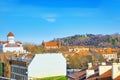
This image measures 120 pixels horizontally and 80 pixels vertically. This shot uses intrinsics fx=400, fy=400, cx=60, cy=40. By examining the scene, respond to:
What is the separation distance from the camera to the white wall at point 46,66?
58750 millimetres

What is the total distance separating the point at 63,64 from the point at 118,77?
3842 cm

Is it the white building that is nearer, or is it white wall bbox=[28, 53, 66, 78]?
white wall bbox=[28, 53, 66, 78]

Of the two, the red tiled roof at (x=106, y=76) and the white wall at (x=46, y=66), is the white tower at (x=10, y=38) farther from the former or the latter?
the red tiled roof at (x=106, y=76)

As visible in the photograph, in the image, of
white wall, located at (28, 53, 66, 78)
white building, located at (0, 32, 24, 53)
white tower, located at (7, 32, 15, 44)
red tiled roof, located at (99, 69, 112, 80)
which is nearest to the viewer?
red tiled roof, located at (99, 69, 112, 80)

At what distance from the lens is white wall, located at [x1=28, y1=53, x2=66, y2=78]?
5875 centimetres

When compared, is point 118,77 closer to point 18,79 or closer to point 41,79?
point 41,79

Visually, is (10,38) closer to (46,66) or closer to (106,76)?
(46,66)

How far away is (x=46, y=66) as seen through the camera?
5925 centimetres

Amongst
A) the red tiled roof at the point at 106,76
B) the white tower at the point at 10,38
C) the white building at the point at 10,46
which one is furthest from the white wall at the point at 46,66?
the white tower at the point at 10,38

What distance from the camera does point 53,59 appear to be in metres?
59.6

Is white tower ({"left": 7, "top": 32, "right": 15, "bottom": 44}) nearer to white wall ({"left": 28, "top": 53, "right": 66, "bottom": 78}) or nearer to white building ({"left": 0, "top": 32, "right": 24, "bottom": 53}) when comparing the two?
white building ({"left": 0, "top": 32, "right": 24, "bottom": 53})

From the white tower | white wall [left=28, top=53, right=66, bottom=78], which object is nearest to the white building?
the white tower

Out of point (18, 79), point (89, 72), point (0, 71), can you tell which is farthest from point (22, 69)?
point (89, 72)

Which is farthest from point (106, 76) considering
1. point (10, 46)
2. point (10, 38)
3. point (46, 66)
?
point (10, 38)
